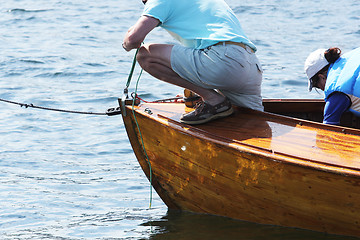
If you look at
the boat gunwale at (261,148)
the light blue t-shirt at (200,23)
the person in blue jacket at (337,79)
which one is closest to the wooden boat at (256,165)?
the boat gunwale at (261,148)

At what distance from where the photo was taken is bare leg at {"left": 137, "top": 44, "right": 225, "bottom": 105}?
4539mm

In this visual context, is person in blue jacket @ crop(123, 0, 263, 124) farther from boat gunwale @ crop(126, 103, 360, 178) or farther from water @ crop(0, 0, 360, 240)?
water @ crop(0, 0, 360, 240)

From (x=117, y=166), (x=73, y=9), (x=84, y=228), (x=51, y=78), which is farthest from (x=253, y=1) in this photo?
(x=84, y=228)

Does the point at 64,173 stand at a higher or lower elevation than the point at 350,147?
lower

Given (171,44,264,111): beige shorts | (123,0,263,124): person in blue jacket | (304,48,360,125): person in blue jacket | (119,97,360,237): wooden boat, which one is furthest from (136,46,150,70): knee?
(304,48,360,125): person in blue jacket

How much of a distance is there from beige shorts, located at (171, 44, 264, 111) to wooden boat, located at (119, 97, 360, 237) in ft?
1.03

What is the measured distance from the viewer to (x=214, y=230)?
15.7 ft

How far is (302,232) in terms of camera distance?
4.43 m

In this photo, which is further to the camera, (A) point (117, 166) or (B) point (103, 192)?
(A) point (117, 166)

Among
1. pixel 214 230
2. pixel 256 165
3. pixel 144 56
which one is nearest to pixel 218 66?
pixel 144 56

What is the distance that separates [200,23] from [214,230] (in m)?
1.45

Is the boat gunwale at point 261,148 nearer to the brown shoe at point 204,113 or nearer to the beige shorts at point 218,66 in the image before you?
the brown shoe at point 204,113

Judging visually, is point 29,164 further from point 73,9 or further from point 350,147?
point 73,9

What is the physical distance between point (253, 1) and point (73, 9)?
454 centimetres
